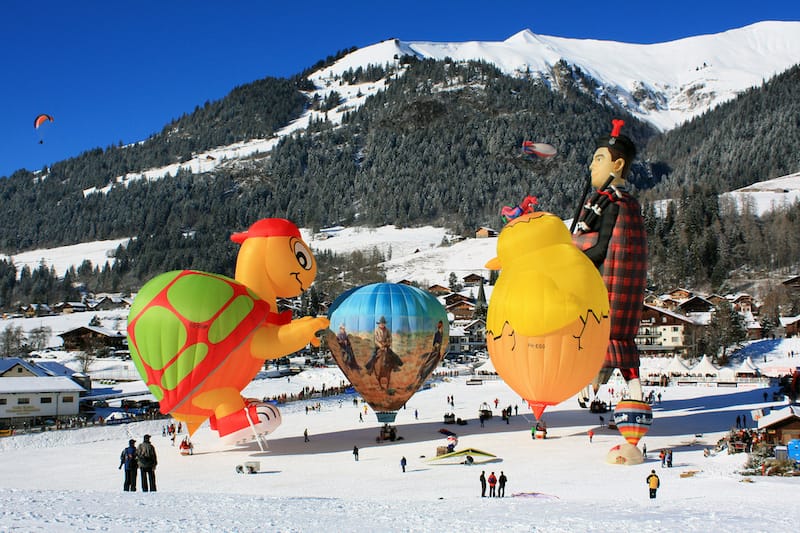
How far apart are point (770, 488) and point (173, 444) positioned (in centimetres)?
2095

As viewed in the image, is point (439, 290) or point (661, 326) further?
point (439, 290)

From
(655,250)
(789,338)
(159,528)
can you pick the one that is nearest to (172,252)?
(655,250)

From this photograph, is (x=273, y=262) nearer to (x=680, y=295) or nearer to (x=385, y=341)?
Answer: (x=385, y=341)

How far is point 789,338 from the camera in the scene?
66.2 metres

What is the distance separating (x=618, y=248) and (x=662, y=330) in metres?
53.2

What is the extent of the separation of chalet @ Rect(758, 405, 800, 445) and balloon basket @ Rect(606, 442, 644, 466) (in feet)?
15.7

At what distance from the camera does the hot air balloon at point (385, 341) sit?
3105cm

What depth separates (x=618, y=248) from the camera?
87.9ft

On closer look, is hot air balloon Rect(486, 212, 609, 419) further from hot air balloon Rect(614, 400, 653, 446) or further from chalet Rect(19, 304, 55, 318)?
chalet Rect(19, 304, 55, 318)

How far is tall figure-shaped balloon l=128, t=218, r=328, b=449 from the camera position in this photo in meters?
26.1

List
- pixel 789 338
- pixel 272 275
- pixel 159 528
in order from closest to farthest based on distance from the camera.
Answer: pixel 159 528 < pixel 272 275 < pixel 789 338

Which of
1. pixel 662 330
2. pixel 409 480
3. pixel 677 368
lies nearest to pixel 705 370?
pixel 677 368

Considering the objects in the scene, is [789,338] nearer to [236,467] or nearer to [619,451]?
[619,451]

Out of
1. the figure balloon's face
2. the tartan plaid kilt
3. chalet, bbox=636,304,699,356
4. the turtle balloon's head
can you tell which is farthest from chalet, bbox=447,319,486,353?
the tartan plaid kilt
